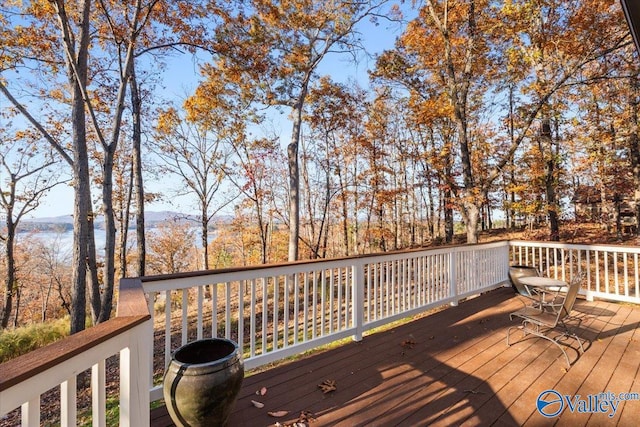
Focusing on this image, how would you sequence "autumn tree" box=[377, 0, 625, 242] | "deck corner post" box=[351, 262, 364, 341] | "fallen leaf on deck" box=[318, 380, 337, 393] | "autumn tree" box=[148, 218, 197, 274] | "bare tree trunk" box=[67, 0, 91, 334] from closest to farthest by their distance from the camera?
"fallen leaf on deck" box=[318, 380, 337, 393]
"deck corner post" box=[351, 262, 364, 341]
"bare tree trunk" box=[67, 0, 91, 334]
"autumn tree" box=[377, 0, 625, 242]
"autumn tree" box=[148, 218, 197, 274]

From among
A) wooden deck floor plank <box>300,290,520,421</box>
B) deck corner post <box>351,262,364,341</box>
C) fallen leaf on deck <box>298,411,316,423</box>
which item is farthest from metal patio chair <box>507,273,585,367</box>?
fallen leaf on deck <box>298,411,316,423</box>

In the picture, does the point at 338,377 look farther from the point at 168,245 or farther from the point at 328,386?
the point at 168,245

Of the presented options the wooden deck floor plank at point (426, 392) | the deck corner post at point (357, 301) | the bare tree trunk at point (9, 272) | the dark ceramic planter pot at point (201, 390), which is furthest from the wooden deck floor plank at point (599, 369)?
the bare tree trunk at point (9, 272)

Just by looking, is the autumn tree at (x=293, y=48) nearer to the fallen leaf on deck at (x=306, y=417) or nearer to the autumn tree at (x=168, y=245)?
the fallen leaf on deck at (x=306, y=417)

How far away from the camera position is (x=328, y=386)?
8.18ft

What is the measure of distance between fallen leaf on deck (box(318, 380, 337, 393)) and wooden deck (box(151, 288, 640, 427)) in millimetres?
35

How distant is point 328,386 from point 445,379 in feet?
3.46

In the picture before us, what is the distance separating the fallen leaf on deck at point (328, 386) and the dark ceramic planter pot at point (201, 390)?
0.91m

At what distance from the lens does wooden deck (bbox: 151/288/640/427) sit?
6.89 feet

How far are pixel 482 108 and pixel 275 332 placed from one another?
11346mm

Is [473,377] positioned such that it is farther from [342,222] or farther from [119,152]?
[119,152]

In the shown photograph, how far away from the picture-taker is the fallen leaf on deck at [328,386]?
2.44 meters

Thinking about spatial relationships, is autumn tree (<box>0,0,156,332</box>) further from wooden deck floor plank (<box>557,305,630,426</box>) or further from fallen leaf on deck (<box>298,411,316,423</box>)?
wooden deck floor plank (<box>557,305,630,426</box>)

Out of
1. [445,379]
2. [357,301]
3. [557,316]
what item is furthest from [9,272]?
[557,316]
